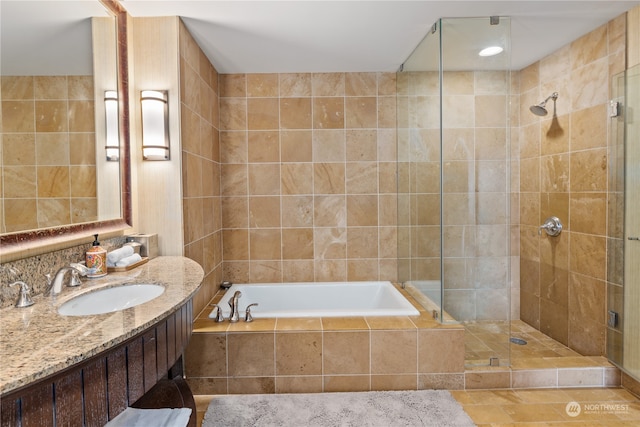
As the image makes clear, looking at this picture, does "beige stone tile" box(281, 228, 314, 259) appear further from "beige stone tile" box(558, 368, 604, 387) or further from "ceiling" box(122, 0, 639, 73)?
"beige stone tile" box(558, 368, 604, 387)

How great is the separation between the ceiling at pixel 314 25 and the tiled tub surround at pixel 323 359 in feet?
5.66

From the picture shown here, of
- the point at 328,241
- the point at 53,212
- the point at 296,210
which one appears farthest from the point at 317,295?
the point at 53,212

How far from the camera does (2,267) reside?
130cm

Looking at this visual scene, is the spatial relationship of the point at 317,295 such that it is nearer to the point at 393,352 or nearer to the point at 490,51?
the point at 393,352

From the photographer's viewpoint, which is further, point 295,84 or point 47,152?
point 295,84

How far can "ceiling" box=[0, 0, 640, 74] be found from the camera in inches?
66.0

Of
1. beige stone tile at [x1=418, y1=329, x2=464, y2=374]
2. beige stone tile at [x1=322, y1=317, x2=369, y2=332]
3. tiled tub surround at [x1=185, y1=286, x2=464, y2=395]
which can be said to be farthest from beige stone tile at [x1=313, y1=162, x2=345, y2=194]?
beige stone tile at [x1=418, y1=329, x2=464, y2=374]

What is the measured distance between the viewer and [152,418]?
4.49 ft

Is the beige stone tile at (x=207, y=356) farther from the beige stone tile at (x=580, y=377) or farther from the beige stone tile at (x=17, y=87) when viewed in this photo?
the beige stone tile at (x=580, y=377)

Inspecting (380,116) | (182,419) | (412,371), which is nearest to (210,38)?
(380,116)

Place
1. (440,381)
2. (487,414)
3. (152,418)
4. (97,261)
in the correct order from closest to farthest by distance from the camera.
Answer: (152,418) → (97,261) → (487,414) → (440,381)

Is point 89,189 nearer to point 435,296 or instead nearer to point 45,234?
point 45,234

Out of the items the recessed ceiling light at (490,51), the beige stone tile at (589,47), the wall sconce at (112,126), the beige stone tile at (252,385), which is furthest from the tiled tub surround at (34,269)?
the beige stone tile at (589,47)

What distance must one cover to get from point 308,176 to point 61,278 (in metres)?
2.12
